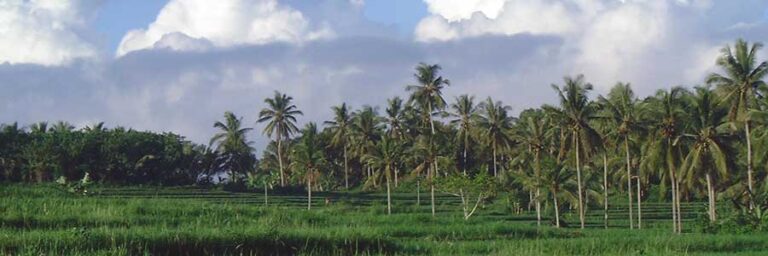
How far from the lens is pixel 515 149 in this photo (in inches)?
2758

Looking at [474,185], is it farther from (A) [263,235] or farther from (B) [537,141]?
(A) [263,235]

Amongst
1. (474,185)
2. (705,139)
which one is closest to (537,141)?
(474,185)

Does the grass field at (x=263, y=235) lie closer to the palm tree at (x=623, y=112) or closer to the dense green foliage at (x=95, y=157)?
the palm tree at (x=623, y=112)

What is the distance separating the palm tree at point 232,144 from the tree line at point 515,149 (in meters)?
0.11

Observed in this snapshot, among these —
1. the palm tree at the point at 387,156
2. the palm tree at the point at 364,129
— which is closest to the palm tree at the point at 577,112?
the palm tree at the point at 387,156

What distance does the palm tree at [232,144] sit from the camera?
257ft

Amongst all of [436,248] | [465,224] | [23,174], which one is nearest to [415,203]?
[23,174]

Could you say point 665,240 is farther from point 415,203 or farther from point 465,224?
point 415,203

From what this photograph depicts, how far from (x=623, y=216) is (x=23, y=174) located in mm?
44571

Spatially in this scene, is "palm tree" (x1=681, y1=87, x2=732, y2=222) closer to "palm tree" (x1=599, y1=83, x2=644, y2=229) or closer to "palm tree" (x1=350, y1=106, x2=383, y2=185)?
"palm tree" (x1=599, y1=83, x2=644, y2=229)

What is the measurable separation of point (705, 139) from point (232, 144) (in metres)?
48.0

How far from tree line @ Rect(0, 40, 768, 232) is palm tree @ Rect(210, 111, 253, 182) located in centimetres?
11

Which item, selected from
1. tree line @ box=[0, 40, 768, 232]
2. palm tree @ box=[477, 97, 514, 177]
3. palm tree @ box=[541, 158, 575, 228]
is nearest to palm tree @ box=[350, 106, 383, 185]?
tree line @ box=[0, 40, 768, 232]

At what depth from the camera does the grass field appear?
49.8 feet
